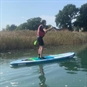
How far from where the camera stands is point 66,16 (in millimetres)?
58156

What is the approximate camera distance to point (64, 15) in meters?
58.0

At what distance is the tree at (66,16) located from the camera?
57125 mm

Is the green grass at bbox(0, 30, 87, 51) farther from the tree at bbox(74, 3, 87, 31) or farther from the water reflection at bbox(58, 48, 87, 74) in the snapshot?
the tree at bbox(74, 3, 87, 31)

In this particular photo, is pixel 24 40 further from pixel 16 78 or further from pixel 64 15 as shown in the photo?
pixel 64 15

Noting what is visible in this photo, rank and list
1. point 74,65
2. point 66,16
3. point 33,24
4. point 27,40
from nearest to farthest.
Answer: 1. point 74,65
2. point 27,40
3. point 66,16
4. point 33,24

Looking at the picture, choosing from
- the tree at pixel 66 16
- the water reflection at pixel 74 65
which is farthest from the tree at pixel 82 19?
the water reflection at pixel 74 65

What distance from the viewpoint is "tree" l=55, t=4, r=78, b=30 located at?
57.1m

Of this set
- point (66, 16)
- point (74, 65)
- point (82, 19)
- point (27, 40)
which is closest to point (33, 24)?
point (66, 16)

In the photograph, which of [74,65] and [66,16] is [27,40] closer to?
[74,65]

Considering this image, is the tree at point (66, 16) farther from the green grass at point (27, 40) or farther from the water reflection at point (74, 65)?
the water reflection at point (74, 65)

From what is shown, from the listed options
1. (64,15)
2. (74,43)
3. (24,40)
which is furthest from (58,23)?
(24,40)

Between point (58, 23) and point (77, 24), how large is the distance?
207 inches

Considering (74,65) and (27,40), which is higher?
(27,40)

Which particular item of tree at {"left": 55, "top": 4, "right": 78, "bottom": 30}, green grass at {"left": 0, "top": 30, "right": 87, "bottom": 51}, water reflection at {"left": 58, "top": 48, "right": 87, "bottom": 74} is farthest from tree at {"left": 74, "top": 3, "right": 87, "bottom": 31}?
water reflection at {"left": 58, "top": 48, "right": 87, "bottom": 74}
